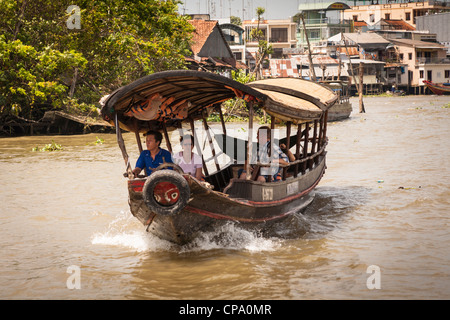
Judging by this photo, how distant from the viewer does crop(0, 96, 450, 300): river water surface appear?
5.46 meters

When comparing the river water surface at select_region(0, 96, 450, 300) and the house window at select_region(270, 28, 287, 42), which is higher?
the house window at select_region(270, 28, 287, 42)

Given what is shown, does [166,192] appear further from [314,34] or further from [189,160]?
[314,34]

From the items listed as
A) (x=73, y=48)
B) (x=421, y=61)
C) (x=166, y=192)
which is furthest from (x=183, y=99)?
(x=421, y=61)

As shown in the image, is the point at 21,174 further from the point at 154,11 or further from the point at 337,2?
the point at 337,2

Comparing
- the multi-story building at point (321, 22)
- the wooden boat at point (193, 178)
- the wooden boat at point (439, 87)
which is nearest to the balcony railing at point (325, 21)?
the multi-story building at point (321, 22)

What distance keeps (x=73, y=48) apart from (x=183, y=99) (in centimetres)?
1294

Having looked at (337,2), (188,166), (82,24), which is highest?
(337,2)

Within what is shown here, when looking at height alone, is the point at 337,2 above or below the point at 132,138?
above

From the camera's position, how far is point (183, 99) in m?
7.28

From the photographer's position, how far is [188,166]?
6.96 meters

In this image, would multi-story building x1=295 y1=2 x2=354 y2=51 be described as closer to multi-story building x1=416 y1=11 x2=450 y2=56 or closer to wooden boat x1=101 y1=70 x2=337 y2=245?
multi-story building x1=416 y1=11 x2=450 y2=56

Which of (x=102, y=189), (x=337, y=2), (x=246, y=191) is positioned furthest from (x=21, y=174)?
(x=337, y=2)

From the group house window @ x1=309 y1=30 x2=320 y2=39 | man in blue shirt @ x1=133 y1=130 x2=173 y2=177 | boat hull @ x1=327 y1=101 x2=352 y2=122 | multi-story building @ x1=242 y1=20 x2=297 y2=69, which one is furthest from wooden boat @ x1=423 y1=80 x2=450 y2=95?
man in blue shirt @ x1=133 y1=130 x2=173 y2=177

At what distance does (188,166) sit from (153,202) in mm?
1395
